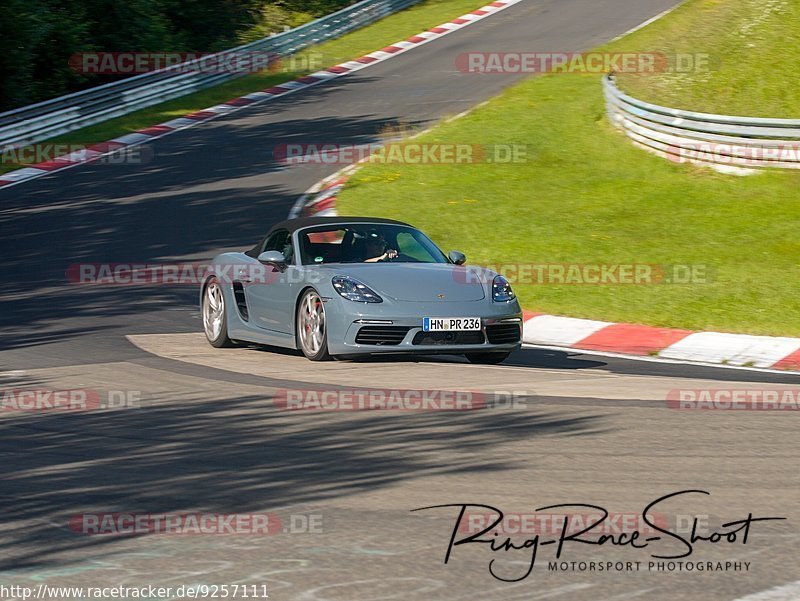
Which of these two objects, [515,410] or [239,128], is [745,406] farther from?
[239,128]

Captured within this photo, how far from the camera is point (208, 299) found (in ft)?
40.8

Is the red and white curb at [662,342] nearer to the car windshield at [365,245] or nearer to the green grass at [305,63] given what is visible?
the car windshield at [365,245]

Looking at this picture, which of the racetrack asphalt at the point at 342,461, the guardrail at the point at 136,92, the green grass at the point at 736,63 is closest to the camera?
the racetrack asphalt at the point at 342,461

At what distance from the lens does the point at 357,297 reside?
10328 millimetres

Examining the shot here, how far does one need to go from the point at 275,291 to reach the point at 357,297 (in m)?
1.28

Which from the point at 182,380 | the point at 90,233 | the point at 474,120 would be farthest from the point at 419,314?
the point at 474,120

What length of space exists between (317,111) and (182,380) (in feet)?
67.2

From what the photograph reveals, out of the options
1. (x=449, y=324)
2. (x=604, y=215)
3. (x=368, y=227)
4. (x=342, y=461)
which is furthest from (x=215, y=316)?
(x=604, y=215)

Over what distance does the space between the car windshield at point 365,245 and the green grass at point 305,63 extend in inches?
594

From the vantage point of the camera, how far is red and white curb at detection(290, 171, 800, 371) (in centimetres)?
1198

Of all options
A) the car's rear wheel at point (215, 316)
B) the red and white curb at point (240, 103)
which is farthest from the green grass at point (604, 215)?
the red and white curb at point (240, 103)

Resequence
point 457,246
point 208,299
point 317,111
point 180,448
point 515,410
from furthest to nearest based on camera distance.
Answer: point 317,111, point 457,246, point 208,299, point 515,410, point 180,448

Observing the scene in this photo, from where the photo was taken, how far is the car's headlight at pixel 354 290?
10.3m

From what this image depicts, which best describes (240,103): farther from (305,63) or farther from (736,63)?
(736,63)
